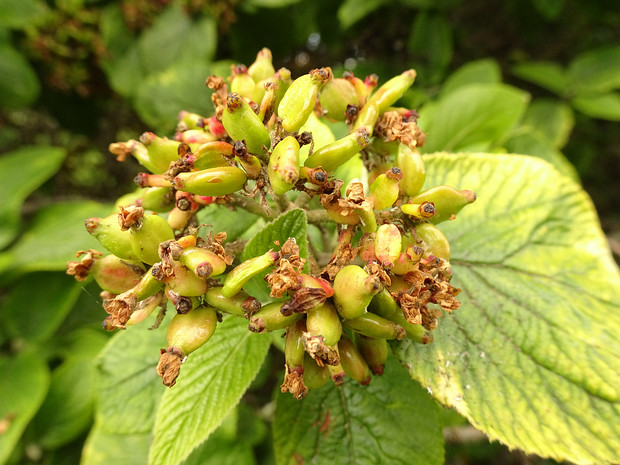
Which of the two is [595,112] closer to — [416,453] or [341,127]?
[341,127]

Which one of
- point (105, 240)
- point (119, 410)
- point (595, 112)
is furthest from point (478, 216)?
point (595, 112)

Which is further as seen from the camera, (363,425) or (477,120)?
(477,120)

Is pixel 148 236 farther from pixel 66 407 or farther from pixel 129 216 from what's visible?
pixel 66 407

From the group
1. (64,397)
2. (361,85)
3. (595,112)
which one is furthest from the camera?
(595,112)

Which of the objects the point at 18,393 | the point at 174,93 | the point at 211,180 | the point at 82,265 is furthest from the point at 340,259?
the point at 174,93

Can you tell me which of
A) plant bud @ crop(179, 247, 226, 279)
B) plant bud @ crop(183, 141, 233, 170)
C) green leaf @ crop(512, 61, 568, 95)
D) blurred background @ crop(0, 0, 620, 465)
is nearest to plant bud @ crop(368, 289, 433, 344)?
plant bud @ crop(179, 247, 226, 279)

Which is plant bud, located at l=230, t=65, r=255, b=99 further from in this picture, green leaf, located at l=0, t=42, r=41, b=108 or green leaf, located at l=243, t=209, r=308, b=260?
green leaf, located at l=0, t=42, r=41, b=108
